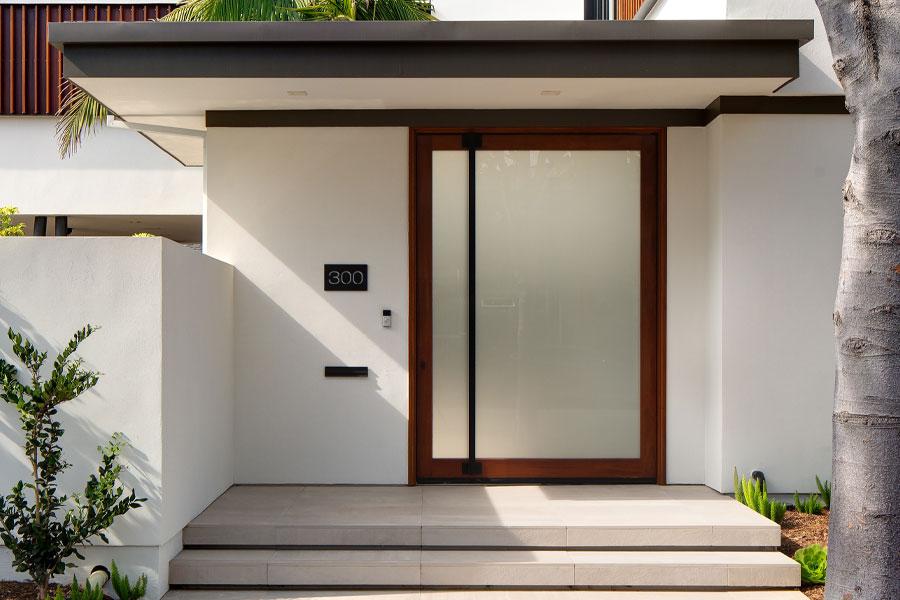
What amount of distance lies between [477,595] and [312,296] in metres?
2.58

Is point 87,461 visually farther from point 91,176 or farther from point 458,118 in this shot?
point 91,176

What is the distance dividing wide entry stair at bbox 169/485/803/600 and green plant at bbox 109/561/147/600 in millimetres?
271

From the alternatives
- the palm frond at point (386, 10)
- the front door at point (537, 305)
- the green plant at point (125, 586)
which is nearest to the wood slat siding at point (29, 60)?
the palm frond at point (386, 10)

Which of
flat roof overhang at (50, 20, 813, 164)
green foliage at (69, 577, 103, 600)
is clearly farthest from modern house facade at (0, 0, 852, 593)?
green foliage at (69, 577, 103, 600)

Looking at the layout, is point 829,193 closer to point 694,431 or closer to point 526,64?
point 694,431

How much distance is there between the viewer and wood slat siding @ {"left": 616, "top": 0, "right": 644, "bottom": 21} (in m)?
7.93

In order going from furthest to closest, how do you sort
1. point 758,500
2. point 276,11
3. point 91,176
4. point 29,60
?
point 91,176
point 29,60
point 276,11
point 758,500

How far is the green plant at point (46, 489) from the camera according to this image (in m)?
4.20

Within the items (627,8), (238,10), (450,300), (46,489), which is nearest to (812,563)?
(450,300)

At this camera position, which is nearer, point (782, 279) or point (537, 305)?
point (782, 279)

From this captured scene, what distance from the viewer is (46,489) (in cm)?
427

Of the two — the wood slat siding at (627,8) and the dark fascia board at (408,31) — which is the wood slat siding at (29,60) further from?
the dark fascia board at (408,31)

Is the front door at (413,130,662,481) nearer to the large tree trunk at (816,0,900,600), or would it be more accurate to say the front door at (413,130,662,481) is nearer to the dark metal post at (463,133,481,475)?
the dark metal post at (463,133,481,475)

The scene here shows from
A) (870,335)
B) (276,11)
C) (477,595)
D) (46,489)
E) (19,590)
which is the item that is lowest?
(477,595)
